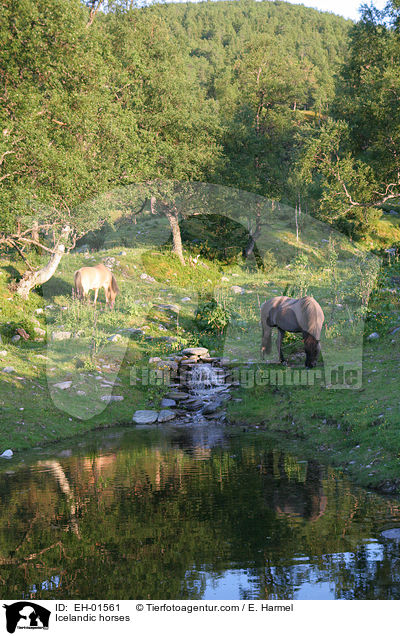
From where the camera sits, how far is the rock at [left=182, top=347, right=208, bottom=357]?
23688 mm

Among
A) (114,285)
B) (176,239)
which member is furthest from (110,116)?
(176,239)

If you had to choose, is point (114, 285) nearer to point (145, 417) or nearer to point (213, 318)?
point (213, 318)

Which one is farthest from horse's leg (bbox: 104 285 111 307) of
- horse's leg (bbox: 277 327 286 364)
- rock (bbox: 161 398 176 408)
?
horse's leg (bbox: 277 327 286 364)

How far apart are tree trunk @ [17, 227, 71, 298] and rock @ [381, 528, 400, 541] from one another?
851 inches

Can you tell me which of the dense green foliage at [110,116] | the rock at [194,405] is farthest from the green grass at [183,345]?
the dense green foliage at [110,116]

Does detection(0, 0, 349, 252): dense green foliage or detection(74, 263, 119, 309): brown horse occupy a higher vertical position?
detection(0, 0, 349, 252): dense green foliage

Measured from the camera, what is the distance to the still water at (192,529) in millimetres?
8039

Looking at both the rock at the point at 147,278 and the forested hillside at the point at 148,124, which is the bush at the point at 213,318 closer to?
the rock at the point at 147,278

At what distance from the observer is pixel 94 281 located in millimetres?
27469

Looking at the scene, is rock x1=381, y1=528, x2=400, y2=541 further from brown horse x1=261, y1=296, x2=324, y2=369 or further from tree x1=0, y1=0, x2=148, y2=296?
tree x1=0, y1=0, x2=148, y2=296

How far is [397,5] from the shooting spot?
34.5 m

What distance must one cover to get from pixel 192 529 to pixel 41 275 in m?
20.6

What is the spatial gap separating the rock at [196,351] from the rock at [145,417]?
419 centimetres

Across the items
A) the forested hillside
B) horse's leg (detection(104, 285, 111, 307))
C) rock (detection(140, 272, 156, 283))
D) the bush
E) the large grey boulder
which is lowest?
the bush
